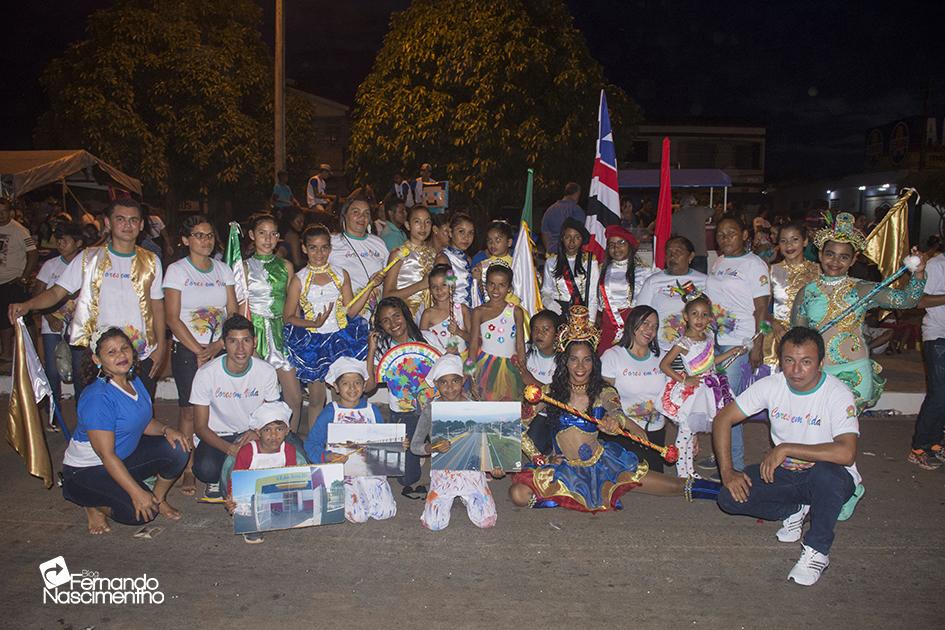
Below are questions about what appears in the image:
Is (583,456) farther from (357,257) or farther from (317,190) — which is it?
(317,190)

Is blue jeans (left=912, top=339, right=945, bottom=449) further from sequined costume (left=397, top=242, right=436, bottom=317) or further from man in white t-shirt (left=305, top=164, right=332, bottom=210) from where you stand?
man in white t-shirt (left=305, top=164, right=332, bottom=210)

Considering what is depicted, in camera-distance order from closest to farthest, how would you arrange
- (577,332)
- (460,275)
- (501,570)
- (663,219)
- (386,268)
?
(501,570), (577,332), (386,268), (460,275), (663,219)

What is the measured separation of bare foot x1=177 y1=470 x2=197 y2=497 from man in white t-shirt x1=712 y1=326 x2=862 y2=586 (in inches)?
138

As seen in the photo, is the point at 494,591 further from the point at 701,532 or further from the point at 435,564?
the point at 701,532

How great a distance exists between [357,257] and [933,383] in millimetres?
4611

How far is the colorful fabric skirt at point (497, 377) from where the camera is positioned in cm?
626

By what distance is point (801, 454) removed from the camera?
4.39 m

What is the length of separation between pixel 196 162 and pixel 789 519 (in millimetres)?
23601

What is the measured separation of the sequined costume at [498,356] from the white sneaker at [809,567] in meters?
2.57

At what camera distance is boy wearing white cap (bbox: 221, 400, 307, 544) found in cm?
488

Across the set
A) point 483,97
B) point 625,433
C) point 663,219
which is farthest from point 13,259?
point 483,97

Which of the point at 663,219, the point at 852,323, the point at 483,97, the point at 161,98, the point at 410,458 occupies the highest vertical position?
the point at 161,98

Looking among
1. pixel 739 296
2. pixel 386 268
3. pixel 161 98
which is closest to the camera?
pixel 739 296

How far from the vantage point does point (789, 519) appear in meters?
4.69
